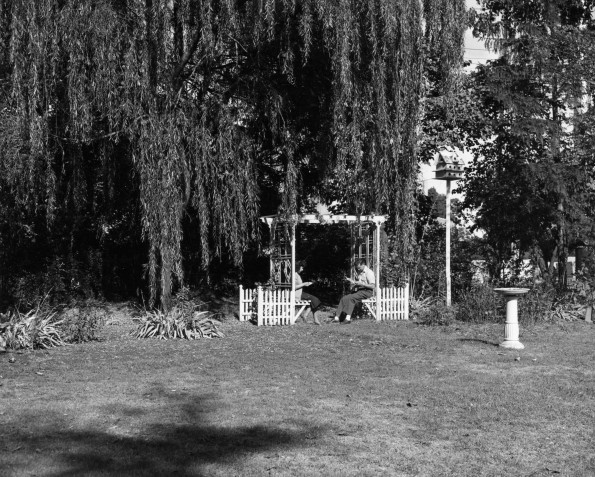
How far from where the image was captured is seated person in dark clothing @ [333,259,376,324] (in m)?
16.1

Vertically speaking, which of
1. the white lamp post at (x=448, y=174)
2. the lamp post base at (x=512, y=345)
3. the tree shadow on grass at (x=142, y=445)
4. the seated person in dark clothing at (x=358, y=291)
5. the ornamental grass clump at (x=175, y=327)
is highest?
the white lamp post at (x=448, y=174)

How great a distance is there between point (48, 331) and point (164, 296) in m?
2.09

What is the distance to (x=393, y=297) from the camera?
660 inches

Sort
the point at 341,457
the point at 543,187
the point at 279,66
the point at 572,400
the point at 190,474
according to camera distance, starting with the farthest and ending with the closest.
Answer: the point at 543,187
the point at 279,66
the point at 572,400
the point at 341,457
the point at 190,474

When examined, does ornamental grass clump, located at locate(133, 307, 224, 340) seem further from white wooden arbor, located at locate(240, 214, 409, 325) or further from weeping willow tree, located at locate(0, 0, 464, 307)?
white wooden arbor, located at locate(240, 214, 409, 325)

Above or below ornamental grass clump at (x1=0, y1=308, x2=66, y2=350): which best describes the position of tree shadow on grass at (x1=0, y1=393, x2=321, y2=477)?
below

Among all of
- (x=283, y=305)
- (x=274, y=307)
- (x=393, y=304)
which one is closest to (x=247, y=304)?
(x=274, y=307)

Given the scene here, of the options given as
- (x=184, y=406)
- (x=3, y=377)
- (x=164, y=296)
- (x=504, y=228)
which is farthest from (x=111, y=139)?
(x=504, y=228)

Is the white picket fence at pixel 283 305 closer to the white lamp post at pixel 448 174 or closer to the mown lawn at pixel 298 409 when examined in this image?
the white lamp post at pixel 448 174

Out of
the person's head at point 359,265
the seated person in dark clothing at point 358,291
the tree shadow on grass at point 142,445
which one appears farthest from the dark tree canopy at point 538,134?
the tree shadow on grass at point 142,445

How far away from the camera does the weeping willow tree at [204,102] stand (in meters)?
12.4

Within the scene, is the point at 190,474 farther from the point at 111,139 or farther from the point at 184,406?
the point at 111,139

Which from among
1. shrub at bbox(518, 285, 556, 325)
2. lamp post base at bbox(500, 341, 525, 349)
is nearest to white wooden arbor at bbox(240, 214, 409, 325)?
shrub at bbox(518, 285, 556, 325)

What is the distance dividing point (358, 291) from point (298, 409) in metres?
8.94
